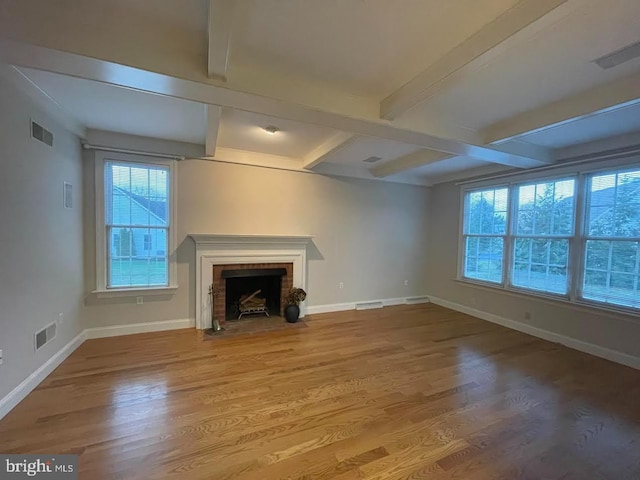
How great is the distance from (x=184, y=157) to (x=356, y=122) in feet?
8.74

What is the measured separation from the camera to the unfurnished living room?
1.79 meters

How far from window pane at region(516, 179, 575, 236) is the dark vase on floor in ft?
12.6

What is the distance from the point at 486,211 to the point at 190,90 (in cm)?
508

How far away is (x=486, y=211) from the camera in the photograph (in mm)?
5254

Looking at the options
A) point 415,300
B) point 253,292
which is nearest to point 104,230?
point 253,292

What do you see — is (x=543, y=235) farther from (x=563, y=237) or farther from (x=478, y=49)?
(x=478, y=49)

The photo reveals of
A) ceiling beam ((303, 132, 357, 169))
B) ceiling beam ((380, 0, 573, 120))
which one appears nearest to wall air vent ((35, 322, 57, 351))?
ceiling beam ((303, 132, 357, 169))

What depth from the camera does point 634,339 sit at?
11.1ft

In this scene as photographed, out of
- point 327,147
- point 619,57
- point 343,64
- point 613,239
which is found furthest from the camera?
point 327,147

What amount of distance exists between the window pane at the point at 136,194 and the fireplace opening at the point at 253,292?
1310 mm

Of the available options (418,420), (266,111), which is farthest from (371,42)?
(418,420)

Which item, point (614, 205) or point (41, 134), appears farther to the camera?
point (614, 205)

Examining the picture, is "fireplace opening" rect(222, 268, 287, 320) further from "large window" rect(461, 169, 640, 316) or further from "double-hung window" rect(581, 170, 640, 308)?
"double-hung window" rect(581, 170, 640, 308)

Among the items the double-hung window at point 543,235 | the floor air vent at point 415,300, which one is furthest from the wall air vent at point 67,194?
the double-hung window at point 543,235
